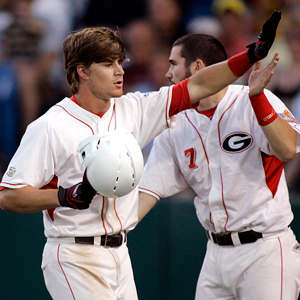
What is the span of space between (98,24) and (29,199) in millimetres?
3803

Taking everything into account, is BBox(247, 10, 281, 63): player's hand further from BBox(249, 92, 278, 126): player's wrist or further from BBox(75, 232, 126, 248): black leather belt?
BBox(75, 232, 126, 248): black leather belt

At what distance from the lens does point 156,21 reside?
239 inches

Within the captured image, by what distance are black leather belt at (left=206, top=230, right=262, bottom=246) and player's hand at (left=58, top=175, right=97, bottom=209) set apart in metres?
1.06

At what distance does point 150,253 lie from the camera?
4637 millimetres

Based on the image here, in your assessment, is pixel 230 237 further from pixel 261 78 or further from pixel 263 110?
pixel 261 78

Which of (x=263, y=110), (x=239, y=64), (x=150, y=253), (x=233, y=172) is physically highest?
(x=239, y=64)

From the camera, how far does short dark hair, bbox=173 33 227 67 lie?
3604 millimetres

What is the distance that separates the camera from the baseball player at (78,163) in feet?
9.17

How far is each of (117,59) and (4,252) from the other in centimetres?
248

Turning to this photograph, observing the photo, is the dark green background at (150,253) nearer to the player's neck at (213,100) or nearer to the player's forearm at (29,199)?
the player's neck at (213,100)

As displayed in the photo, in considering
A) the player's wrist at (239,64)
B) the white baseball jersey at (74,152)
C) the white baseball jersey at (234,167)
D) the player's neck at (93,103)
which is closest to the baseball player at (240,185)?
the white baseball jersey at (234,167)

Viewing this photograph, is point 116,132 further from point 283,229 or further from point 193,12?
point 193,12

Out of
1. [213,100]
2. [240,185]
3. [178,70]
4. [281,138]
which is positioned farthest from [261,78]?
[178,70]

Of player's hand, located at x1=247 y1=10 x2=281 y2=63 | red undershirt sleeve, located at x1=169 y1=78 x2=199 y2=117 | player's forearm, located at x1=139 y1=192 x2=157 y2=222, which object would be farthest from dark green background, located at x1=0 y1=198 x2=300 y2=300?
player's hand, located at x1=247 y1=10 x2=281 y2=63
